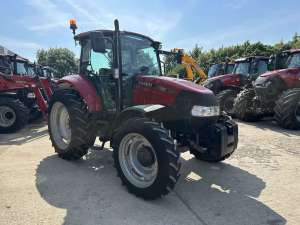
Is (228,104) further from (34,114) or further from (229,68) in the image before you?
(34,114)

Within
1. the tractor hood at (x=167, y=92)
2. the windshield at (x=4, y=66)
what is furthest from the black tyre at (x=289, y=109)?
the windshield at (x=4, y=66)

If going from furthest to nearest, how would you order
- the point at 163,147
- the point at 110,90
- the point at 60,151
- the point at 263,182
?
the point at 60,151, the point at 110,90, the point at 263,182, the point at 163,147

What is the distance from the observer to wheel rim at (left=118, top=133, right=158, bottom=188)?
4.18 meters

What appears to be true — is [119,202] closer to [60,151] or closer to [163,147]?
[163,147]

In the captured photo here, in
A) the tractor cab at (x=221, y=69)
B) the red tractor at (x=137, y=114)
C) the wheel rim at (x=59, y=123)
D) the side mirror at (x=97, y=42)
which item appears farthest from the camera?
the tractor cab at (x=221, y=69)

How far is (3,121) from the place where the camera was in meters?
8.95

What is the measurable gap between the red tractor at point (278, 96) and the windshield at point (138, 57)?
14.8 feet

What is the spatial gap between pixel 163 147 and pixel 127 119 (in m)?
0.99

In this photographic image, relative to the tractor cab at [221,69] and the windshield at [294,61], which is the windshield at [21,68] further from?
the windshield at [294,61]

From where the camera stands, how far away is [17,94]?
996cm

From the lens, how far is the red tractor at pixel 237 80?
11.7 meters

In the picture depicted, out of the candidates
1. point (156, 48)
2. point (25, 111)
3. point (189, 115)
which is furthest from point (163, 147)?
point (25, 111)

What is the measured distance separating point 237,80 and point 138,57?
7.66 meters

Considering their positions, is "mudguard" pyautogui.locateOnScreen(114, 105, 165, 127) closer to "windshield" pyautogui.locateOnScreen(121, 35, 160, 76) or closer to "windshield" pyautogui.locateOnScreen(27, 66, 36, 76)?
"windshield" pyautogui.locateOnScreen(121, 35, 160, 76)
